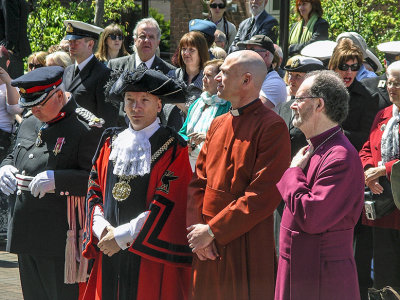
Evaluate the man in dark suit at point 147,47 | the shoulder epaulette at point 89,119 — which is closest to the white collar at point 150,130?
the shoulder epaulette at point 89,119

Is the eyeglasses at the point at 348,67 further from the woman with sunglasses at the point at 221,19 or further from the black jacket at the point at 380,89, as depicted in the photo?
the woman with sunglasses at the point at 221,19

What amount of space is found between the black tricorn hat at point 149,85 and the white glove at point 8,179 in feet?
3.73

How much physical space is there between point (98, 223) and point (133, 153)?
504 mm

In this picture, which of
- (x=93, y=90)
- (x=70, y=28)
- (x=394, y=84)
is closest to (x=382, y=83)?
(x=394, y=84)

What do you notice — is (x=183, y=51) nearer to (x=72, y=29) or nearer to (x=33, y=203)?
(x=72, y=29)

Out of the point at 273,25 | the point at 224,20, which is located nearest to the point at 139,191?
the point at 273,25

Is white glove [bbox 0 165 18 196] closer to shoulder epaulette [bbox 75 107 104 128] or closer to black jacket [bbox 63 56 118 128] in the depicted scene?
shoulder epaulette [bbox 75 107 104 128]

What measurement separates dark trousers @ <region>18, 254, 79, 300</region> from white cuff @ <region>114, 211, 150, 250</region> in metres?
0.92

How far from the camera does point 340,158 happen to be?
4.32 metres

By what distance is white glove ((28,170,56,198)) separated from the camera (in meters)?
5.55

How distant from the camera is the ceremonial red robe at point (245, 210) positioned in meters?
4.69

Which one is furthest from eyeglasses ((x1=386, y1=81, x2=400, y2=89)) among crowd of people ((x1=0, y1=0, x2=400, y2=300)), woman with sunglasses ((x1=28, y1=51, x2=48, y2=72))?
woman with sunglasses ((x1=28, y1=51, x2=48, y2=72))

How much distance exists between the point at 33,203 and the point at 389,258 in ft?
8.71

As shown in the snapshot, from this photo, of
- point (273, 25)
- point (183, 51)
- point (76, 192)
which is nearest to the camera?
point (76, 192)
